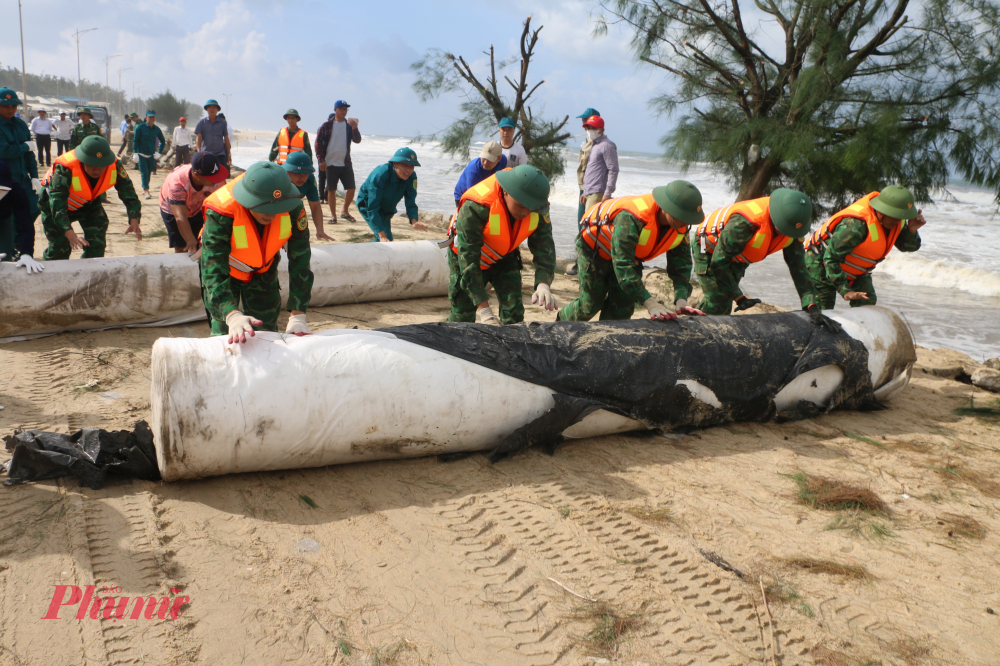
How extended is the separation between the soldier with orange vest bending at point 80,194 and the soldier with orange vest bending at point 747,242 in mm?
4642

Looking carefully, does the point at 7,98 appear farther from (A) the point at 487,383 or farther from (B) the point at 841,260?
(B) the point at 841,260

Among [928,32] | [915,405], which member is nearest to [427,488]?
[915,405]

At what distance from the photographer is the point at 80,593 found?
227cm

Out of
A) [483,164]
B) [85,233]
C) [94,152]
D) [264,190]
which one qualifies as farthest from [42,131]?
[264,190]

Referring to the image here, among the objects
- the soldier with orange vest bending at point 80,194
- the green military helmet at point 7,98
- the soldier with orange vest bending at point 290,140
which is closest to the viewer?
the soldier with orange vest bending at point 80,194

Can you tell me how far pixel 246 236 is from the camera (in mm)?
3281

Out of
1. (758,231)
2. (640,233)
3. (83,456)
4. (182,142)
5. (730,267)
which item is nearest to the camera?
(83,456)

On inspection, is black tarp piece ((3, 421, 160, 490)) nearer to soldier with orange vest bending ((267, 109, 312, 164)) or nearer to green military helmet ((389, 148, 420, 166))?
green military helmet ((389, 148, 420, 166))

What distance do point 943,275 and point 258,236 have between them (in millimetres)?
11811

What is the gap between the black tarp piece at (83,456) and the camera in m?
2.81

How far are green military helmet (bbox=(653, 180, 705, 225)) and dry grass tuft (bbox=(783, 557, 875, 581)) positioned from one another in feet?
6.65

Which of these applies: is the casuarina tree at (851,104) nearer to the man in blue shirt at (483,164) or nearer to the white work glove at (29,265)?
the man in blue shirt at (483,164)

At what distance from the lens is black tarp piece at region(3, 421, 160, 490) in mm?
2809

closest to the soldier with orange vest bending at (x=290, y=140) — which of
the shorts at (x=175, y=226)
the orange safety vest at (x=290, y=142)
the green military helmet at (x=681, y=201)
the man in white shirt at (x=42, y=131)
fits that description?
the orange safety vest at (x=290, y=142)
